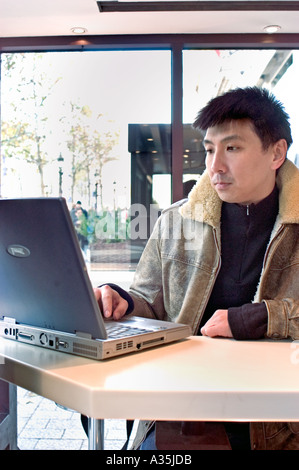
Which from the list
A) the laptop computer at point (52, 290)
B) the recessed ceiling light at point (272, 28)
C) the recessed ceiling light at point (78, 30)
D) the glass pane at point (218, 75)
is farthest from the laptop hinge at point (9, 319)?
the recessed ceiling light at point (272, 28)

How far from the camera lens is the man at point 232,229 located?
51.1 inches

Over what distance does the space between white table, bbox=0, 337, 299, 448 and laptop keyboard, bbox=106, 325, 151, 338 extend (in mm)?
47

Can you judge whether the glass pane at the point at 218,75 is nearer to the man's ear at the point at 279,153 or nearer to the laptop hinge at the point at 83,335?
the man's ear at the point at 279,153

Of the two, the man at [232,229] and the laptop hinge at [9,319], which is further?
the man at [232,229]

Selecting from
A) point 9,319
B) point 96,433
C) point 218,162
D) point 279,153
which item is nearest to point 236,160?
point 218,162

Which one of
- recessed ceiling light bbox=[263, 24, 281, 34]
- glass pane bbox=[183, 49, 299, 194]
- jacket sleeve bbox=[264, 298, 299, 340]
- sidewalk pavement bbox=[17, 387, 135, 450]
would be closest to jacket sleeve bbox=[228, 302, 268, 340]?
jacket sleeve bbox=[264, 298, 299, 340]

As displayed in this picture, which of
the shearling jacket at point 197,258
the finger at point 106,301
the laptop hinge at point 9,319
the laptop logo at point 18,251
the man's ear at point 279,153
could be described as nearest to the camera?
the laptop logo at point 18,251

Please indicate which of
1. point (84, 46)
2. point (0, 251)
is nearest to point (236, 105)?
point (0, 251)

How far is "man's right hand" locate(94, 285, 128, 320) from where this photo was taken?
1095 millimetres

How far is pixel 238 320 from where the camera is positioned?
102 centimetres

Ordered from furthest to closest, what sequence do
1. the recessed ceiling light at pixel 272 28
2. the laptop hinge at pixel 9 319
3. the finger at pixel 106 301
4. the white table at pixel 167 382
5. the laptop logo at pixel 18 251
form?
the recessed ceiling light at pixel 272 28 → the finger at pixel 106 301 → the laptop hinge at pixel 9 319 → the laptop logo at pixel 18 251 → the white table at pixel 167 382

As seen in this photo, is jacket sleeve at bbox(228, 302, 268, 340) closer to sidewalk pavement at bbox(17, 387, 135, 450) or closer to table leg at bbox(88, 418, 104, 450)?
table leg at bbox(88, 418, 104, 450)

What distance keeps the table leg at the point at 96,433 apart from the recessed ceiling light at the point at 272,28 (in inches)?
112

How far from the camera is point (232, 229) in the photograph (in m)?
1.45
